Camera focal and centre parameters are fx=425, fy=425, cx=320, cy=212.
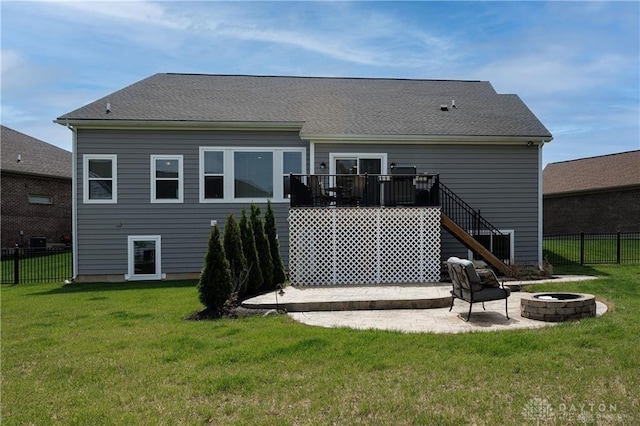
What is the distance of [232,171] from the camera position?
44.5 feet

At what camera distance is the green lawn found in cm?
344

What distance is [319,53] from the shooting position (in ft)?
56.0

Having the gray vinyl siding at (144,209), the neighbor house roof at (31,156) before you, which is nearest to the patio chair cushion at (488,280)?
the gray vinyl siding at (144,209)

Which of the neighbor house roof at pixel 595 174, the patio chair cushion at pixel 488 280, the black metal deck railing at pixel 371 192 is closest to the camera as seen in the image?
the patio chair cushion at pixel 488 280

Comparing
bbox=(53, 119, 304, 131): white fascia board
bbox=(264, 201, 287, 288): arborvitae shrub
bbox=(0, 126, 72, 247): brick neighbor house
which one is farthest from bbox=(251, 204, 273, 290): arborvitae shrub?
bbox=(0, 126, 72, 247): brick neighbor house

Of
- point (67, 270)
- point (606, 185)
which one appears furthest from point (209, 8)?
point (606, 185)

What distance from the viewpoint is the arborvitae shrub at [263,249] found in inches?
382

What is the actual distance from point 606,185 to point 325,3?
1942 cm

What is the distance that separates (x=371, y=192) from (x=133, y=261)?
7886mm

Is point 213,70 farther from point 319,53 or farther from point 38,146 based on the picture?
point 38,146

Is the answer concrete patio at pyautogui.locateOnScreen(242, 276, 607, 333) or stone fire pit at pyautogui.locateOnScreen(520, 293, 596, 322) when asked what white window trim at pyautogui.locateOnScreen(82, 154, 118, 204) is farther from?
stone fire pit at pyautogui.locateOnScreen(520, 293, 596, 322)

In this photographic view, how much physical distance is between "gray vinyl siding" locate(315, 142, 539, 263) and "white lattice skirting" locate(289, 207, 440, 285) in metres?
2.79

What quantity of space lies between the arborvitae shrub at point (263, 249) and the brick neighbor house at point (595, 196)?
20592mm

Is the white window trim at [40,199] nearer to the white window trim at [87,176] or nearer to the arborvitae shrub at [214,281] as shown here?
the white window trim at [87,176]
